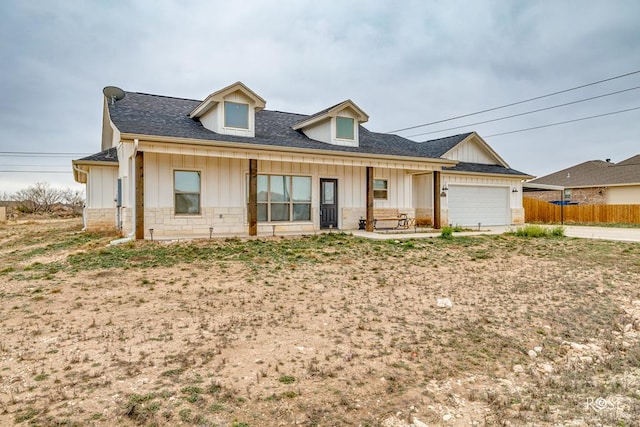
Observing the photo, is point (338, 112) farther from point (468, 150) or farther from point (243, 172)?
point (468, 150)

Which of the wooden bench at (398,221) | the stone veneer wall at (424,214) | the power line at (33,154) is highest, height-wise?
the power line at (33,154)

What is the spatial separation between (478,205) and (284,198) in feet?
35.6

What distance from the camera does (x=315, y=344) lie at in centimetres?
428

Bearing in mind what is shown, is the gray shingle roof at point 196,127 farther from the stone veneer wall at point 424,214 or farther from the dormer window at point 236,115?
the stone veneer wall at point 424,214

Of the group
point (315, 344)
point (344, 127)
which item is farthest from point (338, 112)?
point (315, 344)

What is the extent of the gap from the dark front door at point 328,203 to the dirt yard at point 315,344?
6374 millimetres

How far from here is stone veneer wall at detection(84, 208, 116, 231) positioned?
1577 centimetres

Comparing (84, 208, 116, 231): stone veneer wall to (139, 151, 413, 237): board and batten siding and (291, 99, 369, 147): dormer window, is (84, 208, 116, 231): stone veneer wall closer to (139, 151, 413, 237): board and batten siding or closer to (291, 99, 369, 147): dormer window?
(139, 151, 413, 237): board and batten siding

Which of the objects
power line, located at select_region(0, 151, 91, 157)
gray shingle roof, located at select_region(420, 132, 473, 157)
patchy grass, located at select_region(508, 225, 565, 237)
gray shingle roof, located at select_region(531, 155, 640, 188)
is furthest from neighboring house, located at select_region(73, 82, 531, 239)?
power line, located at select_region(0, 151, 91, 157)

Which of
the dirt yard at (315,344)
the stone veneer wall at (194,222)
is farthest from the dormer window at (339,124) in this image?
the dirt yard at (315,344)

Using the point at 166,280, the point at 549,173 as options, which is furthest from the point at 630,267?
the point at 549,173

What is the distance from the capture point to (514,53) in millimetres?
22500

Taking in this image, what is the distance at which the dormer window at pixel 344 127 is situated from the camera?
15453 mm

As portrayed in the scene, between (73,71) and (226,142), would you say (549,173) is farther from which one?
(73,71)
